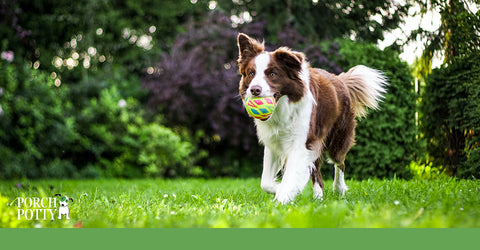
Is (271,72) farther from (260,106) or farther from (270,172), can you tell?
(270,172)

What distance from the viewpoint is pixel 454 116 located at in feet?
20.4

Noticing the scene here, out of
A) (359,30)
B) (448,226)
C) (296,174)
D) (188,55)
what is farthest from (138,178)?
(448,226)

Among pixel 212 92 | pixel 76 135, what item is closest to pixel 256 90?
pixel 212 92

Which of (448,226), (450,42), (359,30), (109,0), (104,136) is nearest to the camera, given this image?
(448,226)

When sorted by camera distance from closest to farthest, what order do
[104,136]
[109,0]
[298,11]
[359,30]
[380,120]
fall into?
[380,120] < [359,30] < [298,11] < [104,136] < [109,0]

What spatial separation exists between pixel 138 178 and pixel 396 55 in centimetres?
547

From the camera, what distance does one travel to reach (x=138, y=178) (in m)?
9.30

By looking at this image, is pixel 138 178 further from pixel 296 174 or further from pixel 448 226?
pixel 448 226

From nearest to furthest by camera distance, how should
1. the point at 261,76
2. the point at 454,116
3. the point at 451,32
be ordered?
the point at 261,76 → the point at 451,32 → the point at 454,116

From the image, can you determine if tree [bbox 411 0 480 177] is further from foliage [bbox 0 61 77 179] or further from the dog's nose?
foliage [bbox 0 61 77 179]

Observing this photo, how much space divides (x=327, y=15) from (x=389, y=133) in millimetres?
2214

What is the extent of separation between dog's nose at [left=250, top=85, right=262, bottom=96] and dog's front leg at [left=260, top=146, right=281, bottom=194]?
73 centimetres

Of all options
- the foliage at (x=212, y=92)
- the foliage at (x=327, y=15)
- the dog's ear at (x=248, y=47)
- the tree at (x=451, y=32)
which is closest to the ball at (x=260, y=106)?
the dog's ear at (x=248, y=47)

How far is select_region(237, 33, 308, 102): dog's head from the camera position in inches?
145
